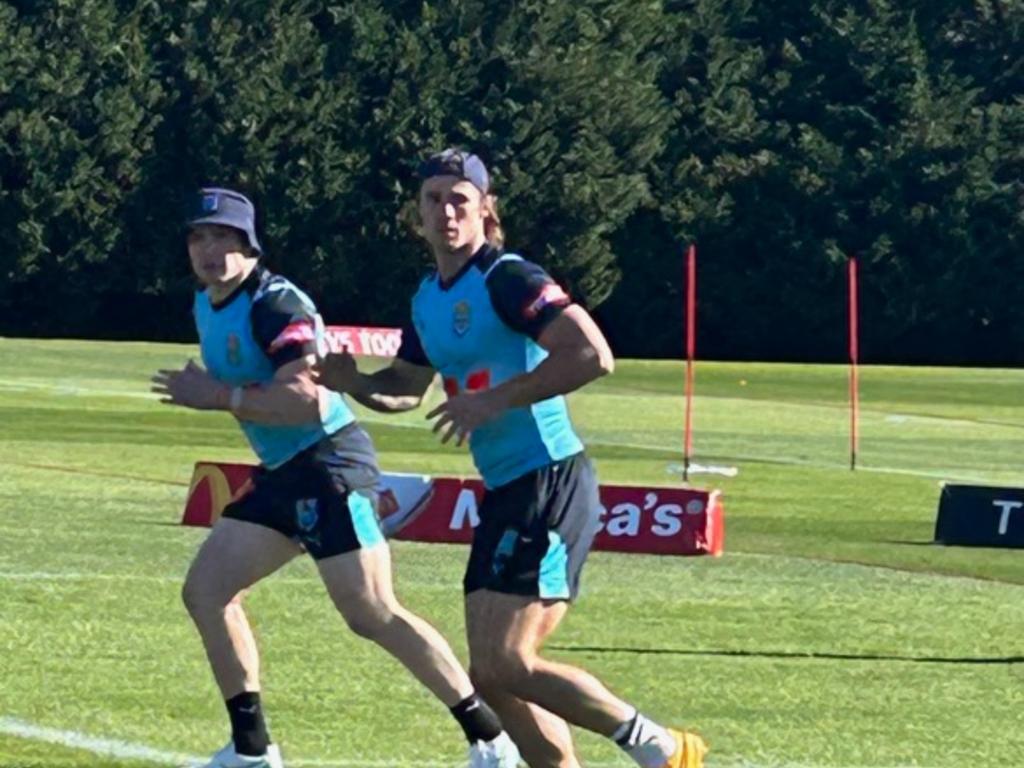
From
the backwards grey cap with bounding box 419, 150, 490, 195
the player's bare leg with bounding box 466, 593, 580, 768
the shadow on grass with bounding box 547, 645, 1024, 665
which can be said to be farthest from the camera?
the shadow on grass with bounding box 547, 645, 1024, 665

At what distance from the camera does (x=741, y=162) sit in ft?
227

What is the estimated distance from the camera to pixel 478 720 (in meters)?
9.30

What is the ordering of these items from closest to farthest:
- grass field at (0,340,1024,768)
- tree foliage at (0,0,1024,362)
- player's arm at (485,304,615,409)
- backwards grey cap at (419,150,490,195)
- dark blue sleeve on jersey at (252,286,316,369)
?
player's arm at (485,304,615,409)
backwards grey cap at (419,150,490,195)
dark blue sleeve on jersey at (252,286,316,369)
grass field at (0,340,1024,768)
tree foliage at (0,0,1024,362)

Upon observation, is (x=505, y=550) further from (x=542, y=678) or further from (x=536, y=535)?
(x=542, y=678)

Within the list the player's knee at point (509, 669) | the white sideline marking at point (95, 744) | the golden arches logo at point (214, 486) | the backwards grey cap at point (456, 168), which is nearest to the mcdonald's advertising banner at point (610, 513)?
the golden arches logo at point (214, 486)

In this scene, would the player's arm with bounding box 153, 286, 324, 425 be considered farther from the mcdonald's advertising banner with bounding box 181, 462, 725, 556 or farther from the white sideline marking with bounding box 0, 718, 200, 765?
the mcdonald's advertising banner with bounding box 181, 462, 725, 556

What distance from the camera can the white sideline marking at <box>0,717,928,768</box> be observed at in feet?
33.0

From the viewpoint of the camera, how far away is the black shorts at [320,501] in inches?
376

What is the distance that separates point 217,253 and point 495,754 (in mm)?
1848

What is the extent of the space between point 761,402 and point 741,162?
68.7 feet

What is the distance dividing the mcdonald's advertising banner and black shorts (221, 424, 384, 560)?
876 centimetres

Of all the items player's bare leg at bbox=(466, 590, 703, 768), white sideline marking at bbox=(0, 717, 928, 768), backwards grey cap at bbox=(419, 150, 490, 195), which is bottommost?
white sideline marking at bbox=(0, 717, 928, 768)

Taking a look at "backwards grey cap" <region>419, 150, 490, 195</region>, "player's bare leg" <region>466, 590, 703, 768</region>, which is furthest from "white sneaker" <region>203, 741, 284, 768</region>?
"backwards grey cap" <region>419, 150, 490, 195</region>

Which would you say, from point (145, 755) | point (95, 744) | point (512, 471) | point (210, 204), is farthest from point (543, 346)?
point (95, 744)
